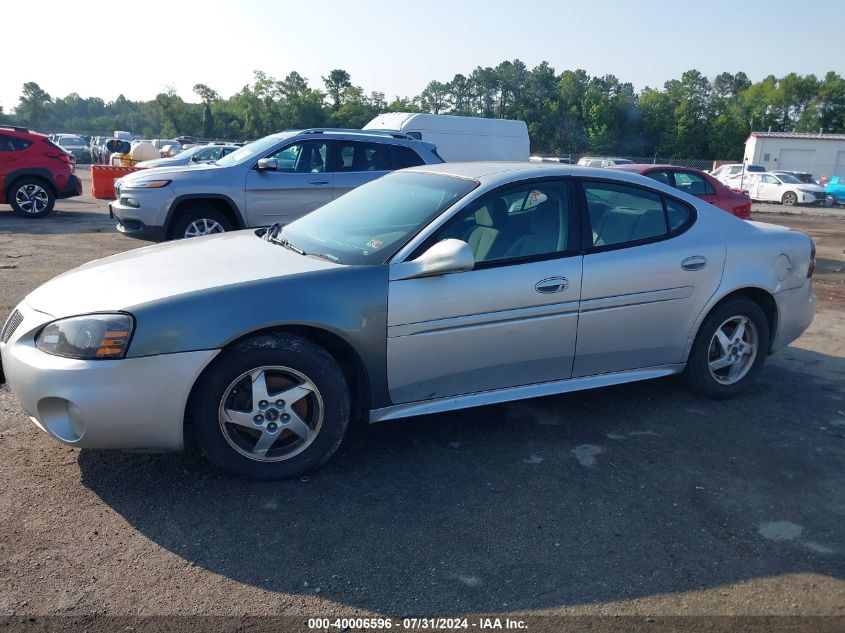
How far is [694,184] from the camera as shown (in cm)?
1225

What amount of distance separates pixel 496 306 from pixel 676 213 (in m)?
1.62

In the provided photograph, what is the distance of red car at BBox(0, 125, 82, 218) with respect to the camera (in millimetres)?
13805

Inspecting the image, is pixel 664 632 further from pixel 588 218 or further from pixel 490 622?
pixel 588 218

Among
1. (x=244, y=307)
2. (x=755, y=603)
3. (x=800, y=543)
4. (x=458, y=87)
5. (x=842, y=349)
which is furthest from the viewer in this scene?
(x=458, y=87)

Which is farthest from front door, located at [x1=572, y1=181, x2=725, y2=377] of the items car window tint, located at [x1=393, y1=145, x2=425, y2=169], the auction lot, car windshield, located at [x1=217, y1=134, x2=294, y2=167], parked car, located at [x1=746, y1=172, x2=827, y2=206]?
parked car, located at [x1=746, y1=172, x2=827, y2=206]

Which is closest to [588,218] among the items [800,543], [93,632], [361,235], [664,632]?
[361,235]

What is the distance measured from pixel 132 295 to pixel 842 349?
600cm

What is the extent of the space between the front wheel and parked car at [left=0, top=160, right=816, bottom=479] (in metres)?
11.8

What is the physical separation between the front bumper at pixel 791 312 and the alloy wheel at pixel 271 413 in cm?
336

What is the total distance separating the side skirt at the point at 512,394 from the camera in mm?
3863

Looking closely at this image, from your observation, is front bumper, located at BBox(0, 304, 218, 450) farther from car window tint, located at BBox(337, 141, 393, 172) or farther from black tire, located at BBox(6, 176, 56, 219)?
black tire, located at BBox(6, 176, 56, 219)

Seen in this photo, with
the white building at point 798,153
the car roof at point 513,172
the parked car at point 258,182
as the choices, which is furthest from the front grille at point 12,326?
the white building at point 798,153

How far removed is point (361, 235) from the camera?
13.7 feet

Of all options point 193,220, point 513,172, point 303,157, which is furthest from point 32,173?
point 513,172
